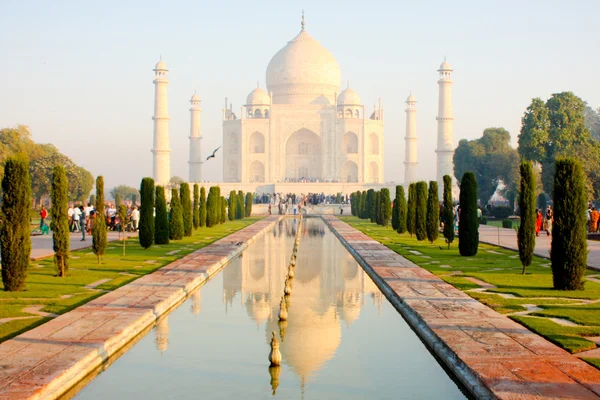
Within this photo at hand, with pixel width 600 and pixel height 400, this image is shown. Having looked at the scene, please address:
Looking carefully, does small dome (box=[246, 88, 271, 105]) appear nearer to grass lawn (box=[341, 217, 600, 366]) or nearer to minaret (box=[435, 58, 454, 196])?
minaret (box=[435, 58, 454, 196])

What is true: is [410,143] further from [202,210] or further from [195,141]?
[202,210]

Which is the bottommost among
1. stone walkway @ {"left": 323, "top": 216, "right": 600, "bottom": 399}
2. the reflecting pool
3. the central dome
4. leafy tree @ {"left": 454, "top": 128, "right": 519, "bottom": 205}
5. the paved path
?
the reflecting pool

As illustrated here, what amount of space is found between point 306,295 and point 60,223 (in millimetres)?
3081

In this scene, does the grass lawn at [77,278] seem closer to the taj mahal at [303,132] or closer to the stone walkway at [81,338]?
the stone walkway at [81,338]

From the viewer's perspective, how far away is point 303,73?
47875mm

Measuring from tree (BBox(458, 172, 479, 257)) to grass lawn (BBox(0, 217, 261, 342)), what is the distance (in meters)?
4.38

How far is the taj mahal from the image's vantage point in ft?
153

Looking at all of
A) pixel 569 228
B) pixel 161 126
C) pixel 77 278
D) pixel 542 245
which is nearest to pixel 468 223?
pixel 542 245

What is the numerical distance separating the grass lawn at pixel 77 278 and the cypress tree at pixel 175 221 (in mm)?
1334

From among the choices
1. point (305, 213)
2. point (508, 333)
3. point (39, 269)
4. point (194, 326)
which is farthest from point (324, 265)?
point (305, 213)

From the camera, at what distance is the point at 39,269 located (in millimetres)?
10305

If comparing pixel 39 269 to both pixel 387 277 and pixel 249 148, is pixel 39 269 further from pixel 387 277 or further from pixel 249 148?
pixel 249 148

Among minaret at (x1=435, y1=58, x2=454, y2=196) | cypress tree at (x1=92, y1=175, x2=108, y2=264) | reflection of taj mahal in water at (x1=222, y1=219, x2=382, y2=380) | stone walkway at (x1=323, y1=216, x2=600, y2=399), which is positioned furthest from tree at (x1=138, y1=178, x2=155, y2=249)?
minaret at (x1=435, y1=58, x2=454, y2=196)

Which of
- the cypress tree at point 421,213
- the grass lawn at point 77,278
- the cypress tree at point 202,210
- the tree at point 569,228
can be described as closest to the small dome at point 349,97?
the cypress tree at point 202,210
